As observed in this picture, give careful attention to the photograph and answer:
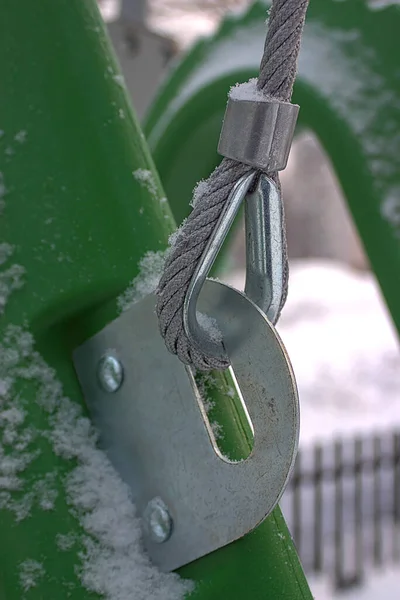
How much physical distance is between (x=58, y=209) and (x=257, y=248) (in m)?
0.14

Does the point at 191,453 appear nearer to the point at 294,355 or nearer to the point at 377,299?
the point at 294,355

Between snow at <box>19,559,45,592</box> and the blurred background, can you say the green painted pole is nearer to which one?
snow at <box>19,559,45,592</box>

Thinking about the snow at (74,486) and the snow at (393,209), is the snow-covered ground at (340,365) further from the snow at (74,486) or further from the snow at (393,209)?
the snow at (74,486)

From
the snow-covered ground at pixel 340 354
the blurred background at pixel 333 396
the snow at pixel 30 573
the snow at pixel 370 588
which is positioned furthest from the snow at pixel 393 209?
the snow-covered ground at pixel 340 354

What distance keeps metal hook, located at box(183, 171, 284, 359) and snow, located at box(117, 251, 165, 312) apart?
0.07 metres

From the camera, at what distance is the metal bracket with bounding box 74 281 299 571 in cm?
39

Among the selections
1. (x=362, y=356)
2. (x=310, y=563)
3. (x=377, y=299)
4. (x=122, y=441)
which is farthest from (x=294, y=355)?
(x=122, y=441)

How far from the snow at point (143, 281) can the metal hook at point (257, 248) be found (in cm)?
7

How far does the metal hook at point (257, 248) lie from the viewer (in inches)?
15.3

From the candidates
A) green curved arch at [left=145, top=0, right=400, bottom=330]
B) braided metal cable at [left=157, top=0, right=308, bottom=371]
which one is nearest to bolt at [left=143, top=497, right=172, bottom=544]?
braided metal cable at [left=157, top=0, right=308, bottom=371]

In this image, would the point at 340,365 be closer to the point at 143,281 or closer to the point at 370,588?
the point at 370,588

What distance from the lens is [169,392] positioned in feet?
1.44

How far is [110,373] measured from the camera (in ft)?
1.53

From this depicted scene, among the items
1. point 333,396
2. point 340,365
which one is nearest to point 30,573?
Result: point 333,396
